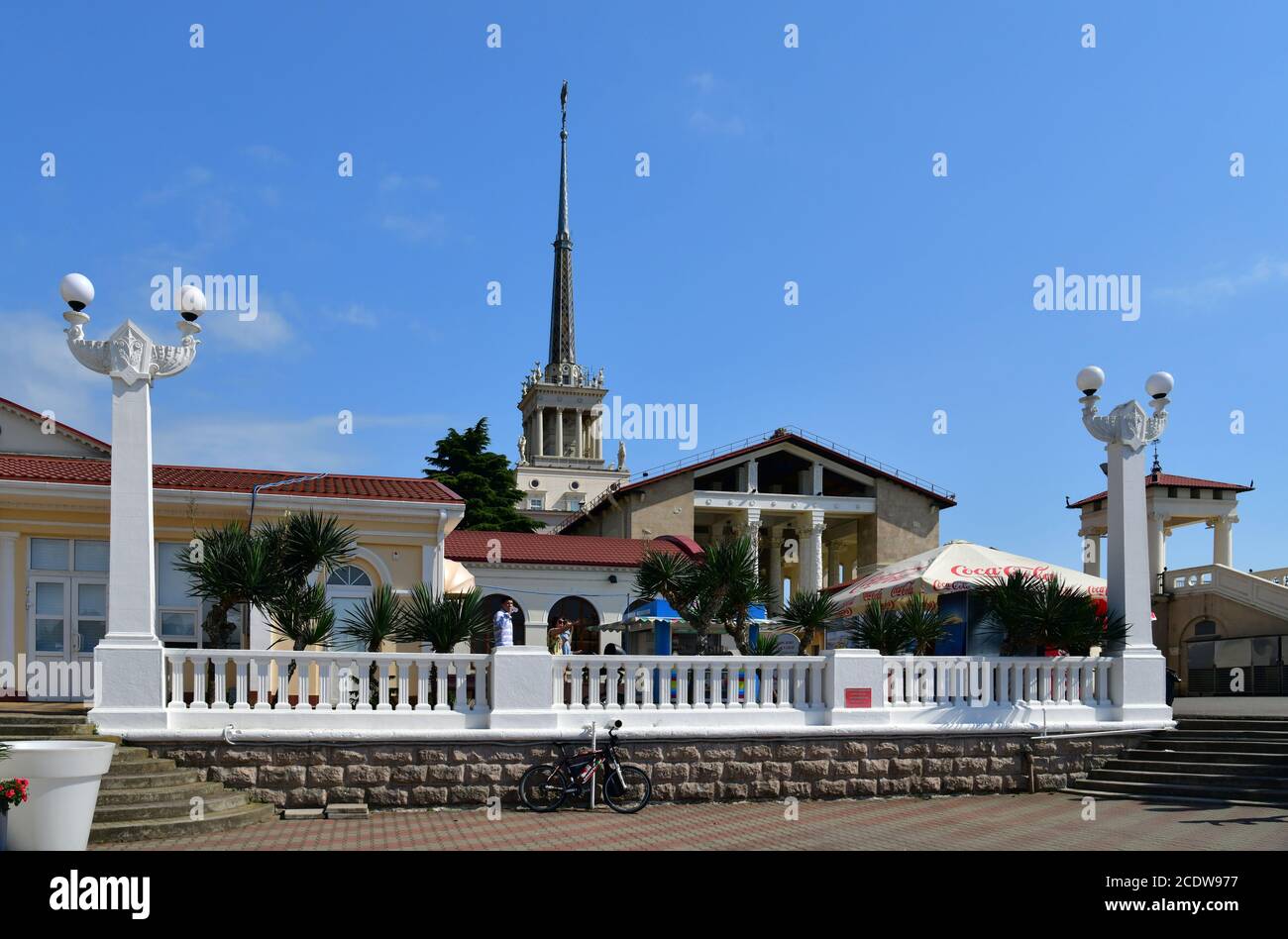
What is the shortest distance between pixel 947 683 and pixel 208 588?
9.33m

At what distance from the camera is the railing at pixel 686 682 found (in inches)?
560

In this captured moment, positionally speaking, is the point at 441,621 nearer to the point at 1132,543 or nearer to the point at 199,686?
the point at 199,686

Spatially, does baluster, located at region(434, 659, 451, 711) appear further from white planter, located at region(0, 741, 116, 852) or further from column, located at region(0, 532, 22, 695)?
column, located at region(0, 532, 22, 695)

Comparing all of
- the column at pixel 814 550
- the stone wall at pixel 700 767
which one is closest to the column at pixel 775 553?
the column at pixel 814 550

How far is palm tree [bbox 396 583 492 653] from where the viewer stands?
587 inches

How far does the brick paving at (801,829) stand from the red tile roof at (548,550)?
20.5 m

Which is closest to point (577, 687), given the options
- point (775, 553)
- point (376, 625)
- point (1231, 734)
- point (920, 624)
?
point (376, 625)

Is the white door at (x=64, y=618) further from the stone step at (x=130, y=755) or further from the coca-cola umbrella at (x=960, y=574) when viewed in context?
the coca-cola umbrella at (x=960, y=574)

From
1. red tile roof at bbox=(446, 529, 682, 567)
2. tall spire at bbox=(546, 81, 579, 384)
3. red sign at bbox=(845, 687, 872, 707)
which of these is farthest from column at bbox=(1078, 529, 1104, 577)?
tall spire at bbox=(546, 81, 579, 384)

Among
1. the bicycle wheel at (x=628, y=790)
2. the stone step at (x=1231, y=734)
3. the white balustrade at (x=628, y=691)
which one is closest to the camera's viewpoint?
the white balustrade at (x=628, y=691)

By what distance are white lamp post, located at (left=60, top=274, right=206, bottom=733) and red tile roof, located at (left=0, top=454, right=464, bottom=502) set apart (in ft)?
17.4
